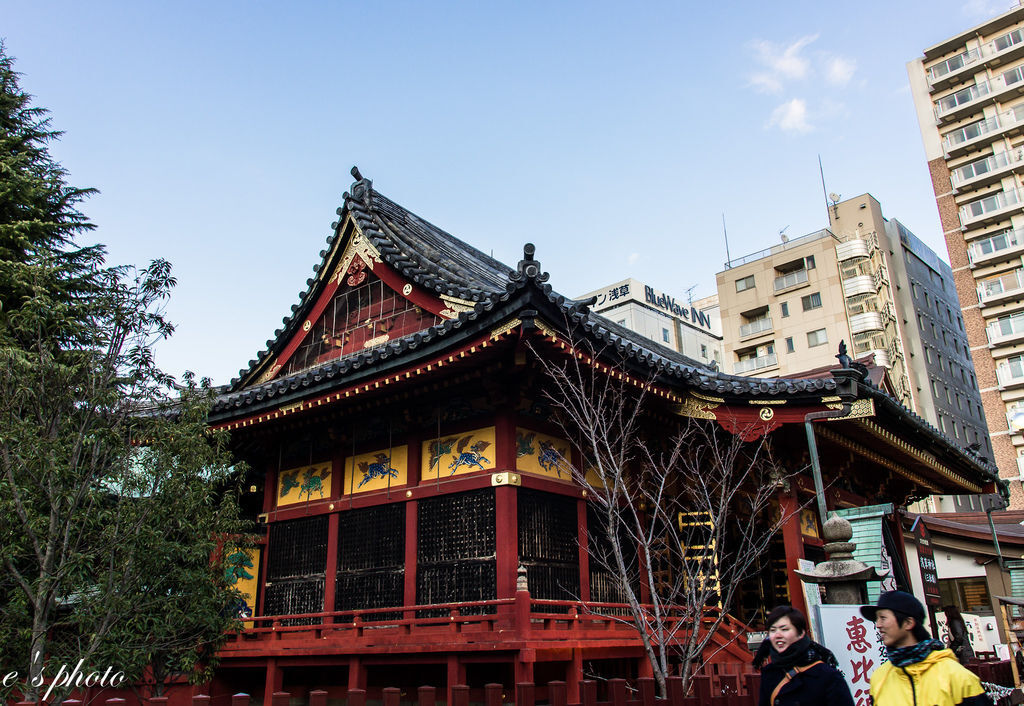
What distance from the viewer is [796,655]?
490 centimetres

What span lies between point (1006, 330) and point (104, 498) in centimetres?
5039

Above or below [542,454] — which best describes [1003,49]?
above

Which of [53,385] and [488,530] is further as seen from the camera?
[488,530]

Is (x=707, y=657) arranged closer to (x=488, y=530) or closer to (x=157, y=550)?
(x=488, y=530)

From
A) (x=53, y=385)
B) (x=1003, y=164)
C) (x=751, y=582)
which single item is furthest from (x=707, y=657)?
(x=1003, y=164)

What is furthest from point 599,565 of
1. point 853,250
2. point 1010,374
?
point 853,250

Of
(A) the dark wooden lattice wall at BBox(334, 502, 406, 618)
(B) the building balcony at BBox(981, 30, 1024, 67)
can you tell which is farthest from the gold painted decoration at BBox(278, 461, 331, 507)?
(B) the building balcony at BBox(981, 30, 1024, 67)

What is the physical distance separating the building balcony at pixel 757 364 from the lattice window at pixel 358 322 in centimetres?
4329

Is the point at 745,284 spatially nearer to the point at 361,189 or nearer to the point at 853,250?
the point at 853,250

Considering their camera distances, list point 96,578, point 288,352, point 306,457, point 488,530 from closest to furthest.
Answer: point 96,578 < point 488,530 < point 306,457 < point 288,352

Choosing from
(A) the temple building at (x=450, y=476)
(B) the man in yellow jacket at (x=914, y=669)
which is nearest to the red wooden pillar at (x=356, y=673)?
(A) the temple building at (x=450, y=476)

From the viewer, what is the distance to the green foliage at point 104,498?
823cm

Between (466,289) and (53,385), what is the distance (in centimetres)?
748

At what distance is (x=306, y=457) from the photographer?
15789mm
